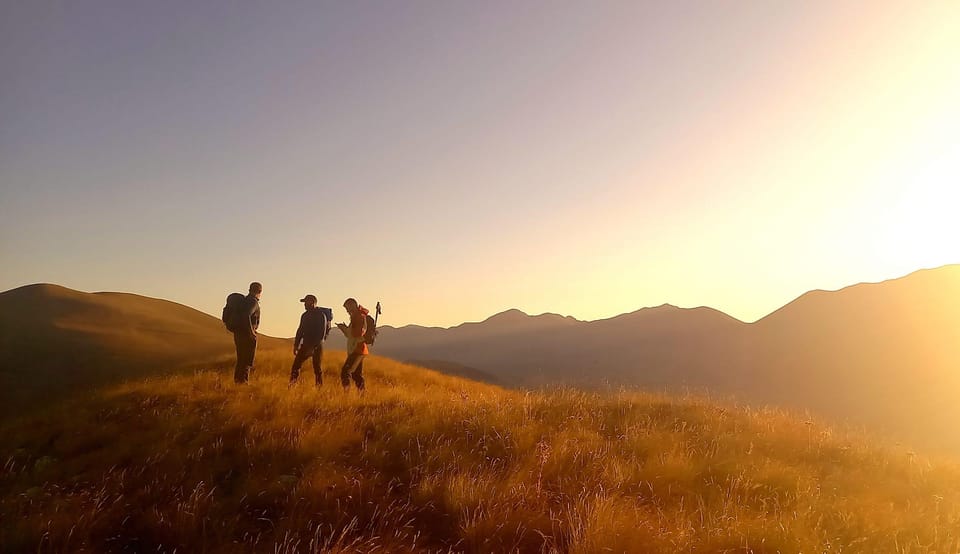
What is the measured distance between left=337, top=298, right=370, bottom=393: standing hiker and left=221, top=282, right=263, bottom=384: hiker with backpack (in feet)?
6.53

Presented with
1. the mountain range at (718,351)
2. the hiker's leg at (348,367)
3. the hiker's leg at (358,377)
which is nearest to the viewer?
the hiker's leg at (348,367)

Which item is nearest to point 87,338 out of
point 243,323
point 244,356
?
point 244,356

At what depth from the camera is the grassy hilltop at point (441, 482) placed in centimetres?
405

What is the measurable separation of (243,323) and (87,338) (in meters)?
47.7

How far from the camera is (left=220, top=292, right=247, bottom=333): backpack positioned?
38.0 feet

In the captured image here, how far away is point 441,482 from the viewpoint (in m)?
5.07

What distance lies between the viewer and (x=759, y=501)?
531 centimetres

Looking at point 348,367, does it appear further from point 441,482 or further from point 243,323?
point 441,482

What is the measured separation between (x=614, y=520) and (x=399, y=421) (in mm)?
4059

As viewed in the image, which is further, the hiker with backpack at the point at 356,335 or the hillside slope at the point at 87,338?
the hillside slope at the point at 87,338

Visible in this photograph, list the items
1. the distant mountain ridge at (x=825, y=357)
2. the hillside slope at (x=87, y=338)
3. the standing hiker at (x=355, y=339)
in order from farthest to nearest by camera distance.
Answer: the distant mountain ridge at (x=825, y=357) < the hillside slope at (x=87, y=338) < the standing hiker at (x=355, y=339)

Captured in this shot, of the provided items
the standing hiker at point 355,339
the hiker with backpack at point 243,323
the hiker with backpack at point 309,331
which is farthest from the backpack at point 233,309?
the standing hiker at point 355,339

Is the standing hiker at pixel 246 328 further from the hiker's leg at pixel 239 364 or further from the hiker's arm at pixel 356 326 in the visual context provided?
the hiker's arm at pixel 356 326

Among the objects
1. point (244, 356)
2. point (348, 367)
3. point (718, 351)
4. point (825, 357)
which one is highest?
point (718, 351)
